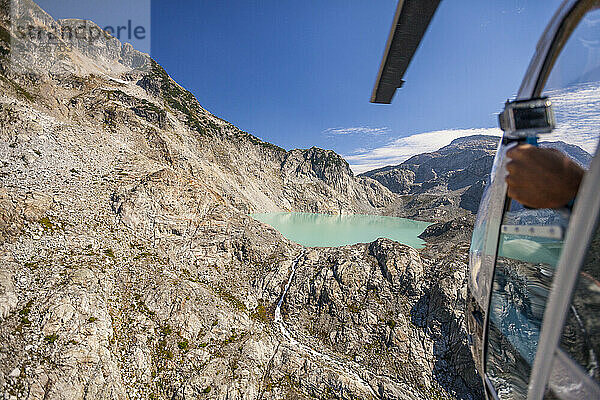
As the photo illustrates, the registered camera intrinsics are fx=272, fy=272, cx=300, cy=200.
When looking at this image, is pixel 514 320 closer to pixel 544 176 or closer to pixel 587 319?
pixel 587 319

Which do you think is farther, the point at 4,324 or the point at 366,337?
the point at 366,337

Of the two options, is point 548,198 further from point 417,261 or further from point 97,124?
point 97,124

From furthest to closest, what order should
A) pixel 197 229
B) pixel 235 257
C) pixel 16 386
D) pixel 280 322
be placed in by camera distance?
pixel 197 229 < pixel 235 257 < pixel 280 322 < pixel 16 386

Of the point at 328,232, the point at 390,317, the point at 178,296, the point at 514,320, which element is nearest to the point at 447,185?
the point at 328,232

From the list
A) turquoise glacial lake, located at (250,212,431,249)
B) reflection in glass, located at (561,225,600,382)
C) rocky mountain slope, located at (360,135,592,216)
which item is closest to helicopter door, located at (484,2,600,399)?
reflection in glass, located at (561,225,600,382)

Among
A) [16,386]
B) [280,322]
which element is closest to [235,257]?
[280,322]

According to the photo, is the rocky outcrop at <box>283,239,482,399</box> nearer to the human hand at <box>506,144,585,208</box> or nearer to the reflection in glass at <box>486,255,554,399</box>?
the reflection in glass at <box>486,255,554,399</box>
